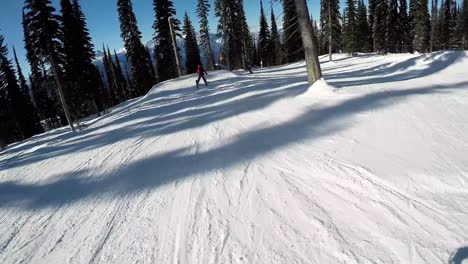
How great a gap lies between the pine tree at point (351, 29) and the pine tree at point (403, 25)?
6.83 metres

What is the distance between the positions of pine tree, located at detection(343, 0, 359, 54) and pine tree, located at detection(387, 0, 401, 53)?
505 cm

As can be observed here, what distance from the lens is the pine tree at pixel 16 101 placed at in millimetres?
37062

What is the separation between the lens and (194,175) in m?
4.77

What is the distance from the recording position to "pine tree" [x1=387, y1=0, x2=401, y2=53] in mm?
41906

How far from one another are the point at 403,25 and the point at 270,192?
5286 centimetres

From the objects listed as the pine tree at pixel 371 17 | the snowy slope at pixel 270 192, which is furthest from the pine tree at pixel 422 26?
the snowy slope at pixel 270 192

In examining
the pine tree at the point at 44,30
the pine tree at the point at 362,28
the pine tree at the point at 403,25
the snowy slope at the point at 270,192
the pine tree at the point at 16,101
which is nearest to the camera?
the snowy slope at the point at 270,192

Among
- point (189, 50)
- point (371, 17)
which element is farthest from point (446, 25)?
point (189, 50)

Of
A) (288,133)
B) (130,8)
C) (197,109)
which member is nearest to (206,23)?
(130,8)

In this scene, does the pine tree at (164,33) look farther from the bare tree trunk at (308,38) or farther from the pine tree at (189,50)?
the bare tree trunk at (308,38)

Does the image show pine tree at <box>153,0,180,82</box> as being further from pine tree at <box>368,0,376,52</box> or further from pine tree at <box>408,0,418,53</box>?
pine tree at <box>408,0,418,53</box>

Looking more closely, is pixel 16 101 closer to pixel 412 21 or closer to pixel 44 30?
pixel 44 30

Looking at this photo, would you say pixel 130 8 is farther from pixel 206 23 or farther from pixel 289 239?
pixel 289 239

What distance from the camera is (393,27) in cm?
4284
